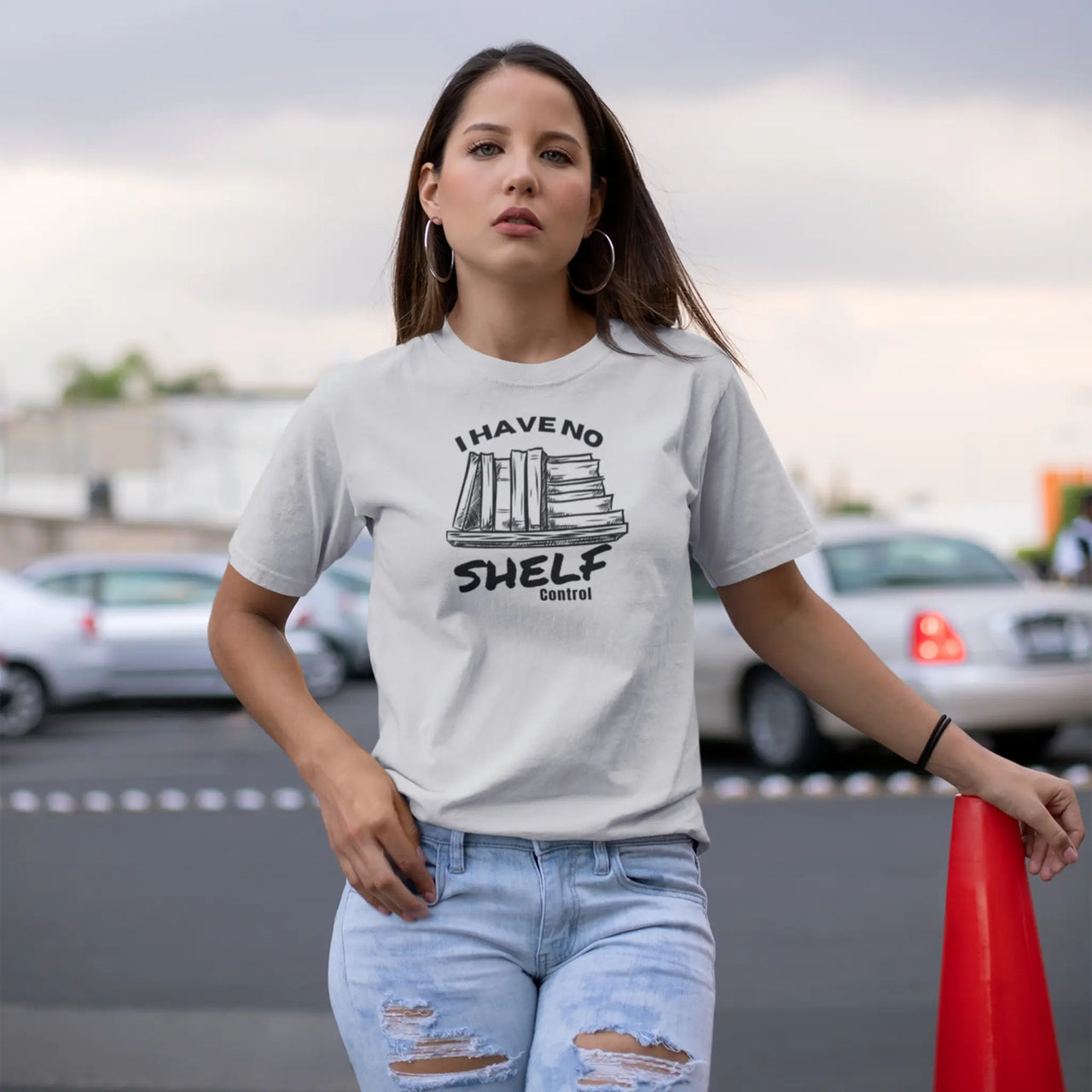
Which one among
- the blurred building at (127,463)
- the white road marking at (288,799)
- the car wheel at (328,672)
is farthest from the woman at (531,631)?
the blurred building at (127,463)

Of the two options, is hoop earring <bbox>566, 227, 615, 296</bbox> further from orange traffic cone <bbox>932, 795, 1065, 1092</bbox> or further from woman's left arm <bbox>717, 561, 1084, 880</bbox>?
orange traffic cone <bbox>932, 795, 1065, 1092</bbox>

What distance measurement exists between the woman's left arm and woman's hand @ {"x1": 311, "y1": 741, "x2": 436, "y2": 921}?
0.50 m

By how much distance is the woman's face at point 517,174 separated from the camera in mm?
2061

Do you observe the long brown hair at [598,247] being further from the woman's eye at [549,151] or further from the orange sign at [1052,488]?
the orange sign at [1052,488]

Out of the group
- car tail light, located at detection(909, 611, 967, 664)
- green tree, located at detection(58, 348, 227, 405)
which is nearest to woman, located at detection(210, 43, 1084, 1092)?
car tail light, located at detection(909, 611, 967, 664)

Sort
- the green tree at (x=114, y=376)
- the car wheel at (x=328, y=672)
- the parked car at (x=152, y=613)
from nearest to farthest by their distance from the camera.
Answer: the parked car at (x=152, y=613) < the car wheel at (x=328, y=672) < the green tree at (x=114, y=376)

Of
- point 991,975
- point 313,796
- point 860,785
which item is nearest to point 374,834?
point 991,975

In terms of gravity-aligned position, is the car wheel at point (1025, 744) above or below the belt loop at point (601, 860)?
below

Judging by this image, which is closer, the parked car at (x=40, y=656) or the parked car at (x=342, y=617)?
the parked car at (x=40, y=656)

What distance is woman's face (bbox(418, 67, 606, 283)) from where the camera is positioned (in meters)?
2.06

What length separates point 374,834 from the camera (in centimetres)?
193

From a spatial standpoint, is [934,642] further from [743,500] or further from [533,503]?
[533,503]

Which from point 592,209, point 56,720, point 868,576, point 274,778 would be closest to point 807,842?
point 868,576

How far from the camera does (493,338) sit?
2.11 metres
